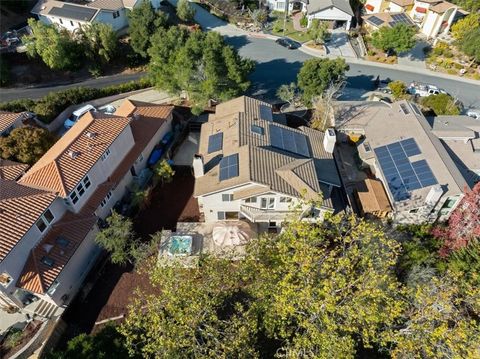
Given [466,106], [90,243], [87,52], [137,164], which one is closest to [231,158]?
[137,164]

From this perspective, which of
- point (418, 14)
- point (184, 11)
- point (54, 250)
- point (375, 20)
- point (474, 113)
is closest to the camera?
point (54, 250)

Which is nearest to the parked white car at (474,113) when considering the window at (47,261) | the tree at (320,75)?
the tree at (320,75)

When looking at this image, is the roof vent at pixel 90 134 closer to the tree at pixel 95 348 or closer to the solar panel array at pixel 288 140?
the solar panel array at pixel 288 140

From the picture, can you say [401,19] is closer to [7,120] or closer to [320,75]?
[320,75]

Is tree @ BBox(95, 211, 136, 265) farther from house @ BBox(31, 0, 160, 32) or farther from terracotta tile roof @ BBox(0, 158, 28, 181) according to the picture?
house @ BBox(31, 0, 160, 32)

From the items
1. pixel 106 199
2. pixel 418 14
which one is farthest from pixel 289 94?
pixel 418 14

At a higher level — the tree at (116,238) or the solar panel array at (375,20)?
the solar panel array at (375,20)
